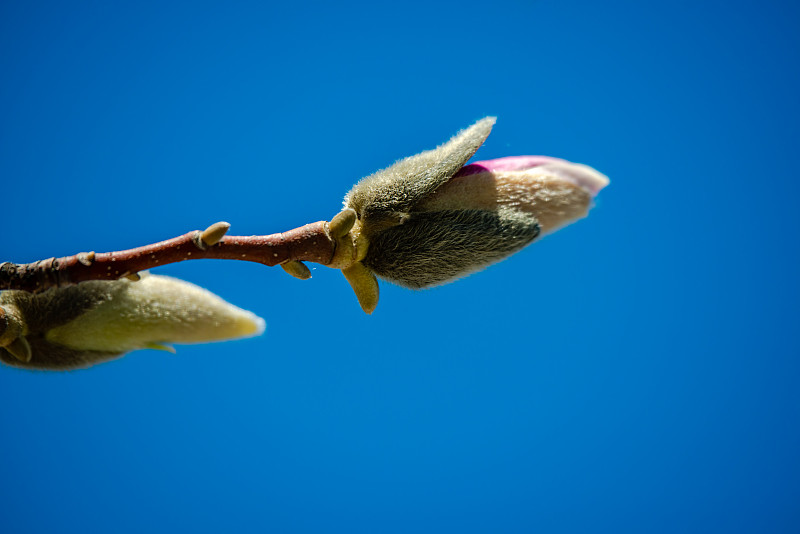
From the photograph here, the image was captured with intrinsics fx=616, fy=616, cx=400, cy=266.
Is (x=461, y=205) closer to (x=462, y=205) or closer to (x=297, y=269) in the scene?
(x=462, y=205)

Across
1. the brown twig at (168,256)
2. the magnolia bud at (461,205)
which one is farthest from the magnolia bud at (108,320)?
the magnolia bud at (461,205)

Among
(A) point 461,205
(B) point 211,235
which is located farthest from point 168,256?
(A) point 461,205

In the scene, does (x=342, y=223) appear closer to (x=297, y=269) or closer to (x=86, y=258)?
(x=297, y=269)

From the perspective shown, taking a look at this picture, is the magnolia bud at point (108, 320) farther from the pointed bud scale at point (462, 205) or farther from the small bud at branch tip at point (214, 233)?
the pointed bud scale at point (462, 205)

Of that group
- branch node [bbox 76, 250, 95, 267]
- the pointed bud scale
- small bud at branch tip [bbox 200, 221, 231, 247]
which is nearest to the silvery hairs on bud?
the pointed bud scale

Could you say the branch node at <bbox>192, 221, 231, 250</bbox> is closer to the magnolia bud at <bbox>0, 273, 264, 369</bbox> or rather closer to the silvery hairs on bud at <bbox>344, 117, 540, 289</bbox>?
the magnolia bud at <bbox>0, 273, 264, 369</bbox>

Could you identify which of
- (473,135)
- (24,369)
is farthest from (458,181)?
(24,369)
